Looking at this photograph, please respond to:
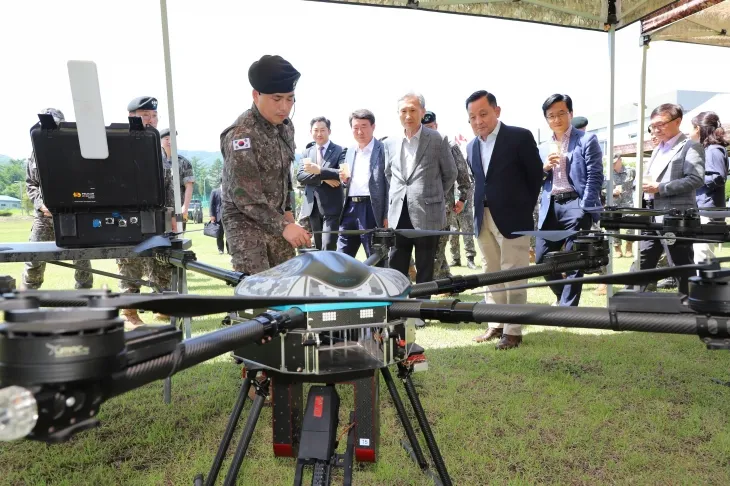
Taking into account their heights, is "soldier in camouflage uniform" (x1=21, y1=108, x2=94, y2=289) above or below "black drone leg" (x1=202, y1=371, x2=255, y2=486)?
above

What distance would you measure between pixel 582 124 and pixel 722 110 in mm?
5564

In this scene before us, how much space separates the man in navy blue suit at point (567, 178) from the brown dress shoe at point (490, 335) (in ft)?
3.04

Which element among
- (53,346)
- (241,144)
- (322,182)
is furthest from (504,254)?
(53,346)

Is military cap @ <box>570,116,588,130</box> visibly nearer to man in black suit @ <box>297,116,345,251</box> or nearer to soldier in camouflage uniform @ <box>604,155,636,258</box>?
soldier in camouflage uniform @ <box>604,155,636,258</box>

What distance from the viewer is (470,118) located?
5.32 meters

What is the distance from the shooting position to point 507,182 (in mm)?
5191

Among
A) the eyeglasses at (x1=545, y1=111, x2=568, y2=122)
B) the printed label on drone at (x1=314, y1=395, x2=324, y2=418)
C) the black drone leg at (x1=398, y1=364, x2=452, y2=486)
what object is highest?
the eyeglasses at (x1=545, y1=111, x2=568, y2=122)

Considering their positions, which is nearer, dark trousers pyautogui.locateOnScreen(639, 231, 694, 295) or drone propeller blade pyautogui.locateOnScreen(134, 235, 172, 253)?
drone propeller blade pyautogui.locateOnScreen(134, 235, 172, 253)

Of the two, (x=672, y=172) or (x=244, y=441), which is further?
(x=672, y=172)

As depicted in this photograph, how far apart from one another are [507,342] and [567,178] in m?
2.20

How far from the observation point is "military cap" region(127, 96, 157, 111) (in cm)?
627

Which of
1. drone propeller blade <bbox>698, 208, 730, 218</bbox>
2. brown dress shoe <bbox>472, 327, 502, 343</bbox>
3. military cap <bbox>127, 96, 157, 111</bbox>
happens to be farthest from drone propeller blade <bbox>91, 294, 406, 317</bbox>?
military cap <bbox>127, 96, 157, 111</bbox>

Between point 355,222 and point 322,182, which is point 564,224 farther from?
point 322,182

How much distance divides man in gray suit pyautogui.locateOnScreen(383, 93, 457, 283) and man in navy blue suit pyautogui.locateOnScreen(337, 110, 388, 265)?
2.23 ft
